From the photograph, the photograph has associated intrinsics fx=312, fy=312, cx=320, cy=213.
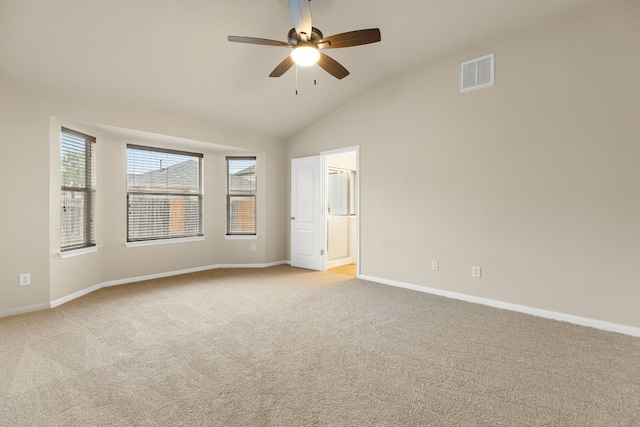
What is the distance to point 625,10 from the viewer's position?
288cm

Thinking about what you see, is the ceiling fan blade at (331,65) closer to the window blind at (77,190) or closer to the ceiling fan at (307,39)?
the ceiling fan at (307,39)

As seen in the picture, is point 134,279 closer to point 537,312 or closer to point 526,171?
point 537,312

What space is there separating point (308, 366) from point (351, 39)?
→ 266 centimetres

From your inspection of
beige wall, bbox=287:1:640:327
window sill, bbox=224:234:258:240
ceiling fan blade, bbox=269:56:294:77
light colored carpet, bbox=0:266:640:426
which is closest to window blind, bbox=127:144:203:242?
window sill, bbox=224:234:258:240

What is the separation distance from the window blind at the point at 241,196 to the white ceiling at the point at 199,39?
1.67 metres

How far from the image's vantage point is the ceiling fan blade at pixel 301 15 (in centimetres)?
238

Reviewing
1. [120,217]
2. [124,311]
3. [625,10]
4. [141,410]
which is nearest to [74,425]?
[141,410]

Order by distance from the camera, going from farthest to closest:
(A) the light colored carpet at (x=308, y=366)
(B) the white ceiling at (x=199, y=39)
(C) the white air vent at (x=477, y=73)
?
(C) the white air vent at (x=477, y=73) < (B) the white ceiling at (x=199, y=39) < (A) the light colored carpet at (x=308, y=366)

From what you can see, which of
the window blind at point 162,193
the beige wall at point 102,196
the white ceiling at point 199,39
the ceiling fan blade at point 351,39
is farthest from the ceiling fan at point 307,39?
the window blind at point 162,193

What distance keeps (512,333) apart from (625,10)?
3.17 m

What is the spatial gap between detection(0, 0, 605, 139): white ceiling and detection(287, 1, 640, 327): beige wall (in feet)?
1.34

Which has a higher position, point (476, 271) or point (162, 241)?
point (162, 241)

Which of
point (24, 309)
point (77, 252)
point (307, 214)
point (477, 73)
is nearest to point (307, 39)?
point (477, 73)

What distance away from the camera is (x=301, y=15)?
2438 mm
